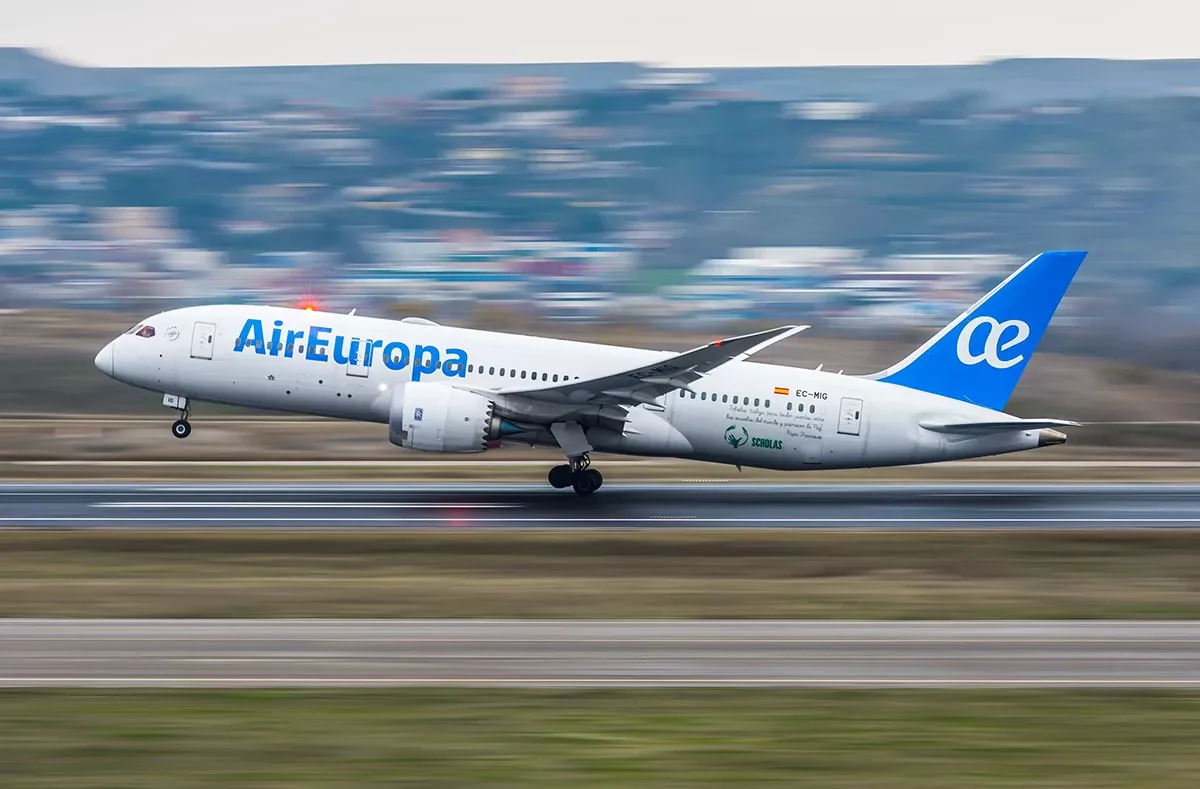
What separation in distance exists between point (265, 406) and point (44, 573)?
443 inches

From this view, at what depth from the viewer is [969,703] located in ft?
48.3

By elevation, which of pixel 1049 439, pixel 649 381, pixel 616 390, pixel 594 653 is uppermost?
pixel 649 381

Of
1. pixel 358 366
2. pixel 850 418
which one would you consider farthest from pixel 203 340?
pixel 850 418

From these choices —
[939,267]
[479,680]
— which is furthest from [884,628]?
[939,267]

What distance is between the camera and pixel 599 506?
31375 mm

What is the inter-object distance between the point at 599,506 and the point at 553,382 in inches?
130

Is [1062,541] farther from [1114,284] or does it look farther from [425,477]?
[1114,284]

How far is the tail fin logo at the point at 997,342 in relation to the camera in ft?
111

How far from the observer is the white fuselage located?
32.5 metres

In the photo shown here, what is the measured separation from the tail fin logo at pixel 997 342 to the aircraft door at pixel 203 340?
1747 centimetres

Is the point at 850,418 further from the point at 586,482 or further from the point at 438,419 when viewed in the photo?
the point at 438,419

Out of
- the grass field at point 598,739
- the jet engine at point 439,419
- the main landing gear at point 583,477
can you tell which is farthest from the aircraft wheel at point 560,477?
the grass field at point 598,739

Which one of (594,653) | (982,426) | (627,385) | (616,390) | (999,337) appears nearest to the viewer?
(594,653)

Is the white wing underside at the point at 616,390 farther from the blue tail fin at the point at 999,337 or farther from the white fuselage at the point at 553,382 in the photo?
the blue tail fin at the point at 999,337
